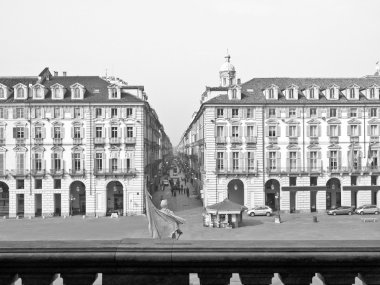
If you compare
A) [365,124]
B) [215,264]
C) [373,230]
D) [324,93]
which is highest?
[324,93]

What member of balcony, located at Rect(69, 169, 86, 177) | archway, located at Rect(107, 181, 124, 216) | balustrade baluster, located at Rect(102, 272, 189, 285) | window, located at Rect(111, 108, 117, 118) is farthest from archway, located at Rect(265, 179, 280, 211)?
balustrade baluster, located at Rect(102, 272, 189, 285)

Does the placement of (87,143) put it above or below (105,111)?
below

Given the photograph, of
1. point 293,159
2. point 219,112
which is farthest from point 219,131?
point 293,159

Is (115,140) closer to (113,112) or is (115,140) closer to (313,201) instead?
(113,112)

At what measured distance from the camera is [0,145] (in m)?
48.9

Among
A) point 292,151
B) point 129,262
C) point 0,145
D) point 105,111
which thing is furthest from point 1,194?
point 129,262

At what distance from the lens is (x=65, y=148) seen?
49.0 meters

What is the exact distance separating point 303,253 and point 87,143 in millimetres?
47062

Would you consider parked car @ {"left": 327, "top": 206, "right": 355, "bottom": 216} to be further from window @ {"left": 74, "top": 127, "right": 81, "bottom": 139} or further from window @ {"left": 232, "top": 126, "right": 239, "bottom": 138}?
window @ {"left": 74, "top": 127, "right": 81, "bottom": 139}

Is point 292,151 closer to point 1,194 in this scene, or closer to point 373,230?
point 373,230

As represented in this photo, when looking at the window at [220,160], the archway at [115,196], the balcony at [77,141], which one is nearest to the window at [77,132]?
the balcony at [77,141]

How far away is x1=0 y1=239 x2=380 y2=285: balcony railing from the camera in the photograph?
4.15m

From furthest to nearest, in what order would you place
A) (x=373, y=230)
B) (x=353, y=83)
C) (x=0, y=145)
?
(x=353, y=83) < (x=0, y=145) < (x=373, y=230)

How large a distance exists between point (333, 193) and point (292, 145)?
881 cm
